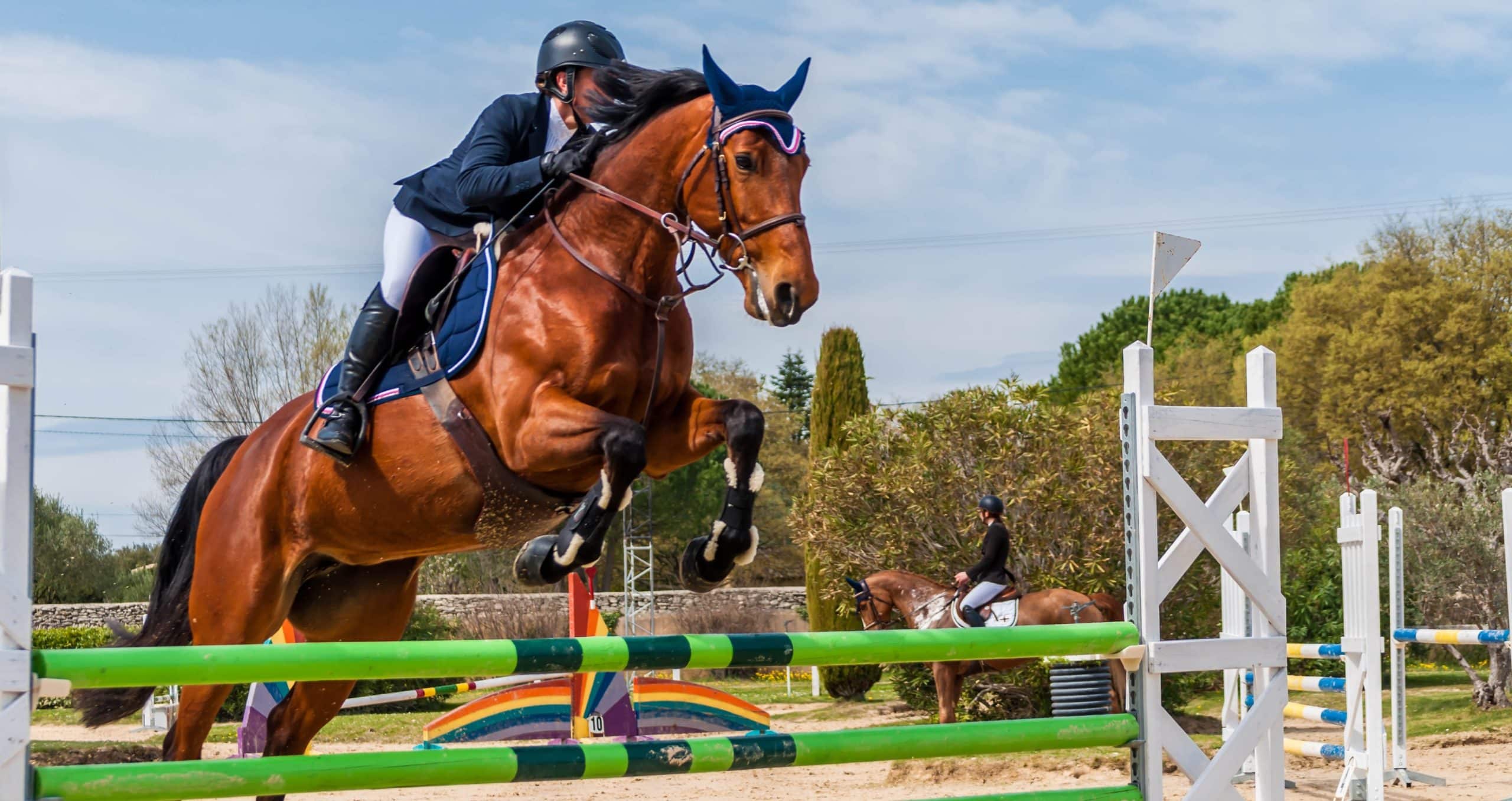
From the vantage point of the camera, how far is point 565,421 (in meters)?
3.57

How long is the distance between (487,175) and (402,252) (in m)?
0.48

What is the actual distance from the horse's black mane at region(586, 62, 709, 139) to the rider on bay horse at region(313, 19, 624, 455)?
Result: 0.03m

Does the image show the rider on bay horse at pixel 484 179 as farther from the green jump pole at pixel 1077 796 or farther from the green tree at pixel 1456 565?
the green tree at pixel 1456 565

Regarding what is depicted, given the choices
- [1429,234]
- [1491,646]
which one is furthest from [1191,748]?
[1429,234]

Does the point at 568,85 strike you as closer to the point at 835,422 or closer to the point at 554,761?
the point at 554,761

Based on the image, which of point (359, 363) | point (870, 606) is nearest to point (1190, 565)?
point (359, 363)

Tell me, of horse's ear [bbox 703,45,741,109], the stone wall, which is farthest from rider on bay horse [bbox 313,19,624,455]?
the stone wall

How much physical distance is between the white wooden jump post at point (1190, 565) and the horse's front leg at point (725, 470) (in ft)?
3.21

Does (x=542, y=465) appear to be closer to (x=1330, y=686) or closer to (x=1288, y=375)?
(x=1330, y=686)

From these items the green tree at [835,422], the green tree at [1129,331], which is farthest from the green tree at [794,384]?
the green tree at [835,422]

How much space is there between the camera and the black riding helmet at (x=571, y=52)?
406cm

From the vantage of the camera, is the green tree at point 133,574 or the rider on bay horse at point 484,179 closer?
the rider on bay horse at point 484,179

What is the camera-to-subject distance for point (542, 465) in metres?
3.64

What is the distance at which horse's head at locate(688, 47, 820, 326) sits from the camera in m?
3.37
